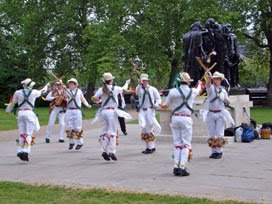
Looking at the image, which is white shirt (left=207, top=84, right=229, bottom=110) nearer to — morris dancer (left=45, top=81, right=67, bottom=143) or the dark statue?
the dark statue

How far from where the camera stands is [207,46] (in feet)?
56.4

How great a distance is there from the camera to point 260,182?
8.95m

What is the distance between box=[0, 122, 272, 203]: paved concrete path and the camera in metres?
8.41

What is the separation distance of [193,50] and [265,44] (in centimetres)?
2805

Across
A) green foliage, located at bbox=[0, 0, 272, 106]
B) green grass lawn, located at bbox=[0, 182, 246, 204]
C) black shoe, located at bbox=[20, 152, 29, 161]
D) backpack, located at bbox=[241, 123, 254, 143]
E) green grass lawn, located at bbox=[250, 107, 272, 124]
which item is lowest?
green grass lawn, located at bbox=[0, 182, 246, 204]

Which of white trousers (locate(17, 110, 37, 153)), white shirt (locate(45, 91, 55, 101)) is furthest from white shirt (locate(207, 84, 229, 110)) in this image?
white shirt (locate(45, 91, 55, 101))

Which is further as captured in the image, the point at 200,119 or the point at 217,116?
the point at 200,119

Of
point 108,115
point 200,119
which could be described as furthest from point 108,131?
point 200,119

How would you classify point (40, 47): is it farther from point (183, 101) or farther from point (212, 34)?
point (183, 101)

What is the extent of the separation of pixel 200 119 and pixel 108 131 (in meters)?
5.02

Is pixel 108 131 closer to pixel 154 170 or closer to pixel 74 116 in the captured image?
pixel 154 170

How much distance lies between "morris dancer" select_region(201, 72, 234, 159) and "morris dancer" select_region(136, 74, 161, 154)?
1.65 metres

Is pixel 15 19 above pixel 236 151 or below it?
above

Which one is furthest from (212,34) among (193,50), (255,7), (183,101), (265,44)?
(265,44)
